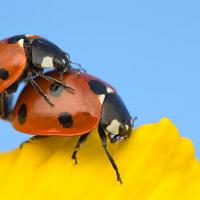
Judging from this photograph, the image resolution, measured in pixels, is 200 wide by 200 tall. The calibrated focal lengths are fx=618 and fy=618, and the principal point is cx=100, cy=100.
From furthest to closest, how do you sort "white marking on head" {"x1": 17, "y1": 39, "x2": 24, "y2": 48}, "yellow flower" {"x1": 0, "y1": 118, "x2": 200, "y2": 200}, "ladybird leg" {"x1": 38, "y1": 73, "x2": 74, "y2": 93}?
1. "white marking on head" {"x1": 17, "y1": 39, "x2": 24, "y2": 48}
2. "ladybird leg" {"x1": 38, "y1": 73, "x2": 74, "y2": 93}
3. "yellow flower" {"x1": 0, "y1": 118, "x2": 200, "y2": 200}

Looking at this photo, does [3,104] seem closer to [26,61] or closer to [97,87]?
[26,61]

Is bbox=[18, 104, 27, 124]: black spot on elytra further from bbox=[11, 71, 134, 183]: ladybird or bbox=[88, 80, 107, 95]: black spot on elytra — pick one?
bbox=[88, 80, 107, 95]: black spot on elytra

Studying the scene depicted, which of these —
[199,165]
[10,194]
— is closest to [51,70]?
[10,194]

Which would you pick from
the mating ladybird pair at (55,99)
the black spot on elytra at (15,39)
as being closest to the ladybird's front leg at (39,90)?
the mating ladybird pair at (55,99)

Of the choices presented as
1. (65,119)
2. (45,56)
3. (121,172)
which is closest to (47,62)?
(45,56)

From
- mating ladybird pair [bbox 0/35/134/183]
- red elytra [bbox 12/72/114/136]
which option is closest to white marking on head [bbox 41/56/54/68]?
mating ladybird pair [bbox 0/35/134/183]

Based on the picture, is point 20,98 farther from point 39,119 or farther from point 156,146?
point 156,146
